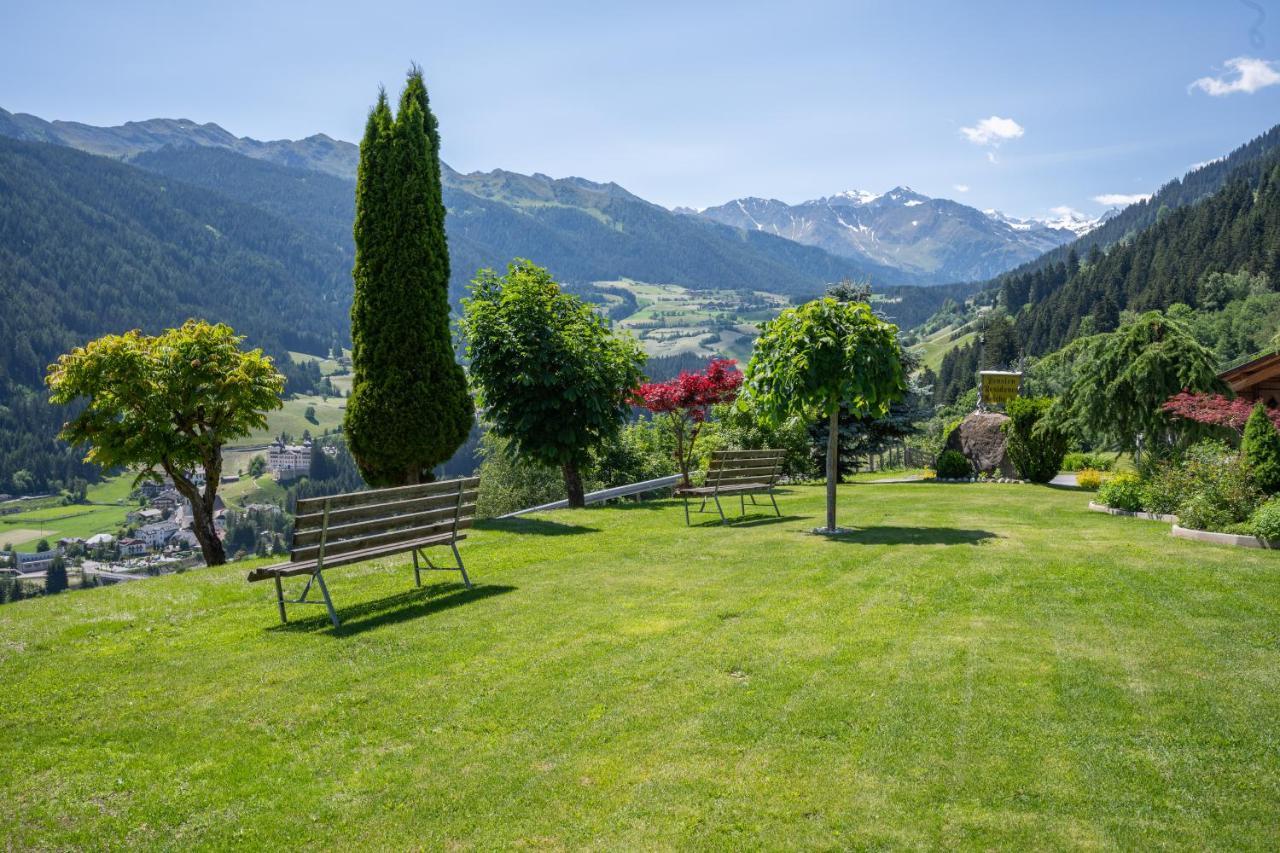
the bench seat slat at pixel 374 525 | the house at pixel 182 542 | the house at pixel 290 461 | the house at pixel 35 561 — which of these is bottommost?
the house at pixel 35 561

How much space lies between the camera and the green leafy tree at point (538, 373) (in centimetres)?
1773

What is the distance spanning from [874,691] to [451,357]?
504 inches

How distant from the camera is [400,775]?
13.3 feet

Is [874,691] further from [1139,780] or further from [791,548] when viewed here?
[791,548]

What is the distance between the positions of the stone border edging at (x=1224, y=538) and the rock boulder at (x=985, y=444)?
14.5 metres

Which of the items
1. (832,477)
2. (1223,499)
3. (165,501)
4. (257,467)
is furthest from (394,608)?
(257,467)

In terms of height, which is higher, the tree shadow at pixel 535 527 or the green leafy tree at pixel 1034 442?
the green leafy tree at pixel 1034 442

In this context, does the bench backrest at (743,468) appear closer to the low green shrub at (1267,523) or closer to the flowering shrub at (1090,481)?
the low green shrub at (1267,523)

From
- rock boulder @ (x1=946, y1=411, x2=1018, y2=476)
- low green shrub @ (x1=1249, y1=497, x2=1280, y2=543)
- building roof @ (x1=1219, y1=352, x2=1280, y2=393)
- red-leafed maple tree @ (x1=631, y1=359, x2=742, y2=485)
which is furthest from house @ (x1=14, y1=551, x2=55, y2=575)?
low green shrub @ (x1=1249, y1=497, x2=1280, y2=543)

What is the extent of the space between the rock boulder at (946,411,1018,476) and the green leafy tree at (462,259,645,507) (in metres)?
14.0

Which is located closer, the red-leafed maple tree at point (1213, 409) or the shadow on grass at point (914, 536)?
the shadow on grass at point (914, 536)

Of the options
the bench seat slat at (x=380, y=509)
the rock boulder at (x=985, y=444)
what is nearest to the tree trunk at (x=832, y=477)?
the bench seat slat at (x=380, y=509)

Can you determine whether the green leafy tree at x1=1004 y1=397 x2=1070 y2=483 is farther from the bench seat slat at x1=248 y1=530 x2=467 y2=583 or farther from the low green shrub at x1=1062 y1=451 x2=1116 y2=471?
the bench seat slat at x1=248 y1=530 x2=467 y2=583

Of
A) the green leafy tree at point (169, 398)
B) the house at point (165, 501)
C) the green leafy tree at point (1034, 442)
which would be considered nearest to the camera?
the green leafy tree at point (169, 398)
